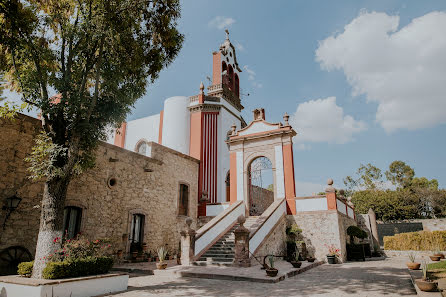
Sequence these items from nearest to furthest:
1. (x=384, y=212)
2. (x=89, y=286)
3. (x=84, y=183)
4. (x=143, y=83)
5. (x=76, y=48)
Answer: (x=89, y=286) < (x=76, y=48) < (x=143, y=83) < (x=84, y=183) < (x=384, y=212)

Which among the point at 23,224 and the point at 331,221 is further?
the point at 331,221

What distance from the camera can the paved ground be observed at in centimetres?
619

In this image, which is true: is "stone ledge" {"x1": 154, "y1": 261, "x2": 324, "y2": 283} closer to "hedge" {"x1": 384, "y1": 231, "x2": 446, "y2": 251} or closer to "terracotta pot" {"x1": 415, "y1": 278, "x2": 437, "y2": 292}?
"terracotta pot" {"x1": 415, "y1": 278, "x2": 437, "y2": 292}

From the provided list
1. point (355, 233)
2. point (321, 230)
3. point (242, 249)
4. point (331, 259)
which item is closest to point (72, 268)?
point (242, 249)

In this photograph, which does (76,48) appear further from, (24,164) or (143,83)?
(24,164)

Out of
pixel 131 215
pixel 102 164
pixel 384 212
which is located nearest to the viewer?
pixel 102 164

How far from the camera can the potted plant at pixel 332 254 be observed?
11.9 m

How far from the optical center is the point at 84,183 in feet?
33.5

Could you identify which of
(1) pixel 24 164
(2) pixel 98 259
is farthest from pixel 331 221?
(1) pixel 24 164

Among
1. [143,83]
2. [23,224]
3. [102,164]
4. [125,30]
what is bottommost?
[23,224]

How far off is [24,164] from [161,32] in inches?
228

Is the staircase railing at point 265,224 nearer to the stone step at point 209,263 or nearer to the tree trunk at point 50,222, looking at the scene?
the stone step at point 209,263

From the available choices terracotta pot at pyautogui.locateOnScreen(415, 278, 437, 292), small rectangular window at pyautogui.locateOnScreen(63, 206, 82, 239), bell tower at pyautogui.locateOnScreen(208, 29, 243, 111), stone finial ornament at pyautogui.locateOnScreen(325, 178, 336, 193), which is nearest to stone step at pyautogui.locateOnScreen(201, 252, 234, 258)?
small rectangular window at pyautogui.locateOnScreen(63, 206, 82, 239)

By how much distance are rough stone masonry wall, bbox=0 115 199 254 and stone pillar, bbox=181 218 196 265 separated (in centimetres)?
278
